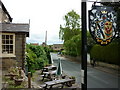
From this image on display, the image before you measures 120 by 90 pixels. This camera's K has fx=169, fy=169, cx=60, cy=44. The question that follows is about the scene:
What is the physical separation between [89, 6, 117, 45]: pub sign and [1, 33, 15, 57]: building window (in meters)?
8.97

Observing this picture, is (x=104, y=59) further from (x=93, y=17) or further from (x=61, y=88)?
(x=93, y=17)

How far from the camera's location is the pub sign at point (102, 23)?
158 inches

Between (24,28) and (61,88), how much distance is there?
588 cm

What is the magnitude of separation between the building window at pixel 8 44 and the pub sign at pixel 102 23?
8967 mm

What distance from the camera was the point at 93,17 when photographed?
402 cm

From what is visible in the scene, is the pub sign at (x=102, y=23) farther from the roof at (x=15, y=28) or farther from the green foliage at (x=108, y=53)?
the green foliage at (x=108, y=53)

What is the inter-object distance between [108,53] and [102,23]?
1660 cm

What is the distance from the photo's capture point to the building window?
39.3 ft

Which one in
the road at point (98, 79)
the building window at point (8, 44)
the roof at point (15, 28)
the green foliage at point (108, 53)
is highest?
the roof at point (15, 28)

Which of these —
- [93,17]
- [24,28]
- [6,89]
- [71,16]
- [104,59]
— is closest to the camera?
[93,17]

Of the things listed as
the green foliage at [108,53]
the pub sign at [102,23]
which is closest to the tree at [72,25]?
the green foliage at [108,53]

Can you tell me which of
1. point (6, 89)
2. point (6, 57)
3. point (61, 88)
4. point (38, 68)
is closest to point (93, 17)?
point (6, 89)

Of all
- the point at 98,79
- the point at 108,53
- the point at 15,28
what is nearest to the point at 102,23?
the point at 98,79

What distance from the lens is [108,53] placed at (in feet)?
65.3
